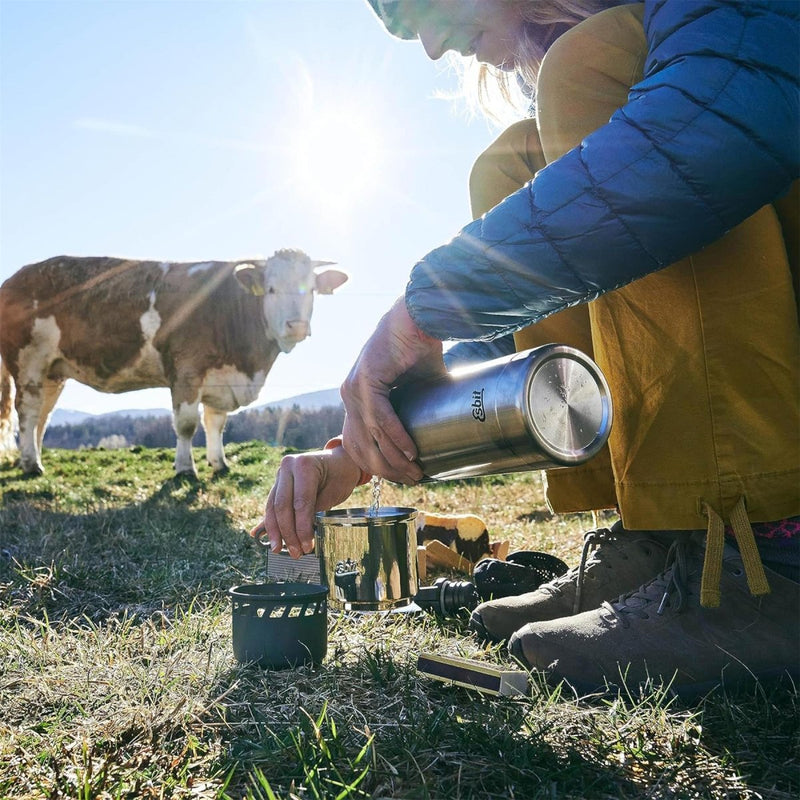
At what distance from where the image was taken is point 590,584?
6.50 ft

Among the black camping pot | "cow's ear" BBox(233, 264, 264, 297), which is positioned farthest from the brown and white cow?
the black camping pot

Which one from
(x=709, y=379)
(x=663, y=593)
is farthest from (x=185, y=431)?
(x=709, y=379)

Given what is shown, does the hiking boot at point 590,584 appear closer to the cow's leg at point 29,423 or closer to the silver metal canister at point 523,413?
the silver metal canister at point 523,413

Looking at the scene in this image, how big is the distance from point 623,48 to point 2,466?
9.74 metres

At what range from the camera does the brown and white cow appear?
8.74 meters

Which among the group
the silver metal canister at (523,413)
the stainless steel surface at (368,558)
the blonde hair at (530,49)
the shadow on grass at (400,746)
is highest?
the blonde hair at (530,49)

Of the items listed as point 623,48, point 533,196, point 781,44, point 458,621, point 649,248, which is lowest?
point 458,621

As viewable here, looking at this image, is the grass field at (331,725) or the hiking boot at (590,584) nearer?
the grass field at (331,725)

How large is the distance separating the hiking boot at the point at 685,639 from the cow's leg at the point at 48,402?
30.3 feet

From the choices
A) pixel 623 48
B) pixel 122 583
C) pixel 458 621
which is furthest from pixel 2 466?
pixel 623 48

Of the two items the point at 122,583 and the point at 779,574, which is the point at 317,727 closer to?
the point at 779,574

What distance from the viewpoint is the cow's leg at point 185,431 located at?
27.1 feet

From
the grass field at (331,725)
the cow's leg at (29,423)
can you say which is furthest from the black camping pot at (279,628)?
the cow's leg at (29,423)

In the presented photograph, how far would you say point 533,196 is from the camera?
1423mm
